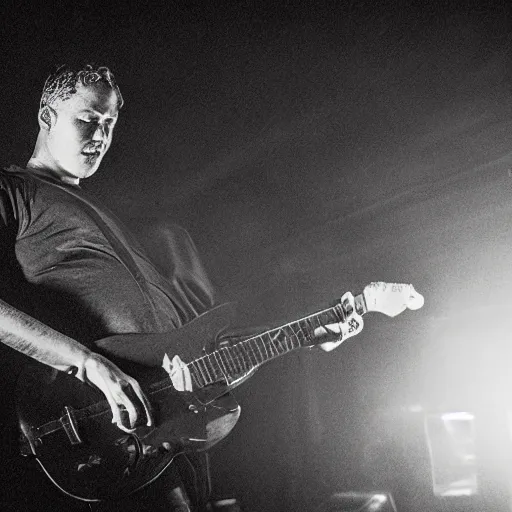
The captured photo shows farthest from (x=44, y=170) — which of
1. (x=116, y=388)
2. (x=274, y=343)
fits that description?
(x=274, y=343)

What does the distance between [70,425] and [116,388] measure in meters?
0.12

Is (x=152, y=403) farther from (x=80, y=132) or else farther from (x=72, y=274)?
(x=80, y=132)

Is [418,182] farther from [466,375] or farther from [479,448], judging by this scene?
[479,448]

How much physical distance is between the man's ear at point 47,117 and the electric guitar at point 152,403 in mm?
590

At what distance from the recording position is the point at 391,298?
Answer: 5.68ft

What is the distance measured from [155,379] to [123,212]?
51cm

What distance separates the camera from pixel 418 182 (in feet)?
6.73

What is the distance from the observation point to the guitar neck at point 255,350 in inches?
60.2

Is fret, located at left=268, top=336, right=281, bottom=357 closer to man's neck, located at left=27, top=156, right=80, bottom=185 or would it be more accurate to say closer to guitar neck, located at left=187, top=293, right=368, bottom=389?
guitar neck, located at left=187, top=293, right=368, bottom=389

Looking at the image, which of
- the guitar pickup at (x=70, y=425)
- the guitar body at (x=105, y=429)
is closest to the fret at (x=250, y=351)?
the guitar body at (x=105, y=429)

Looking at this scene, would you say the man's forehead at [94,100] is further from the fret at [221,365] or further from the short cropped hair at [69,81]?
the fret at [221,365]

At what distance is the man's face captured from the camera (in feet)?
5.65

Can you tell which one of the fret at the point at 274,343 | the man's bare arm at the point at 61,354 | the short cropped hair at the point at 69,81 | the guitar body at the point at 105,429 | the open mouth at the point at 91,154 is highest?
the short cropped hair at the point at 69,81

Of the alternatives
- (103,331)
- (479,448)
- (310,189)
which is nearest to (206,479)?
(103,331)
